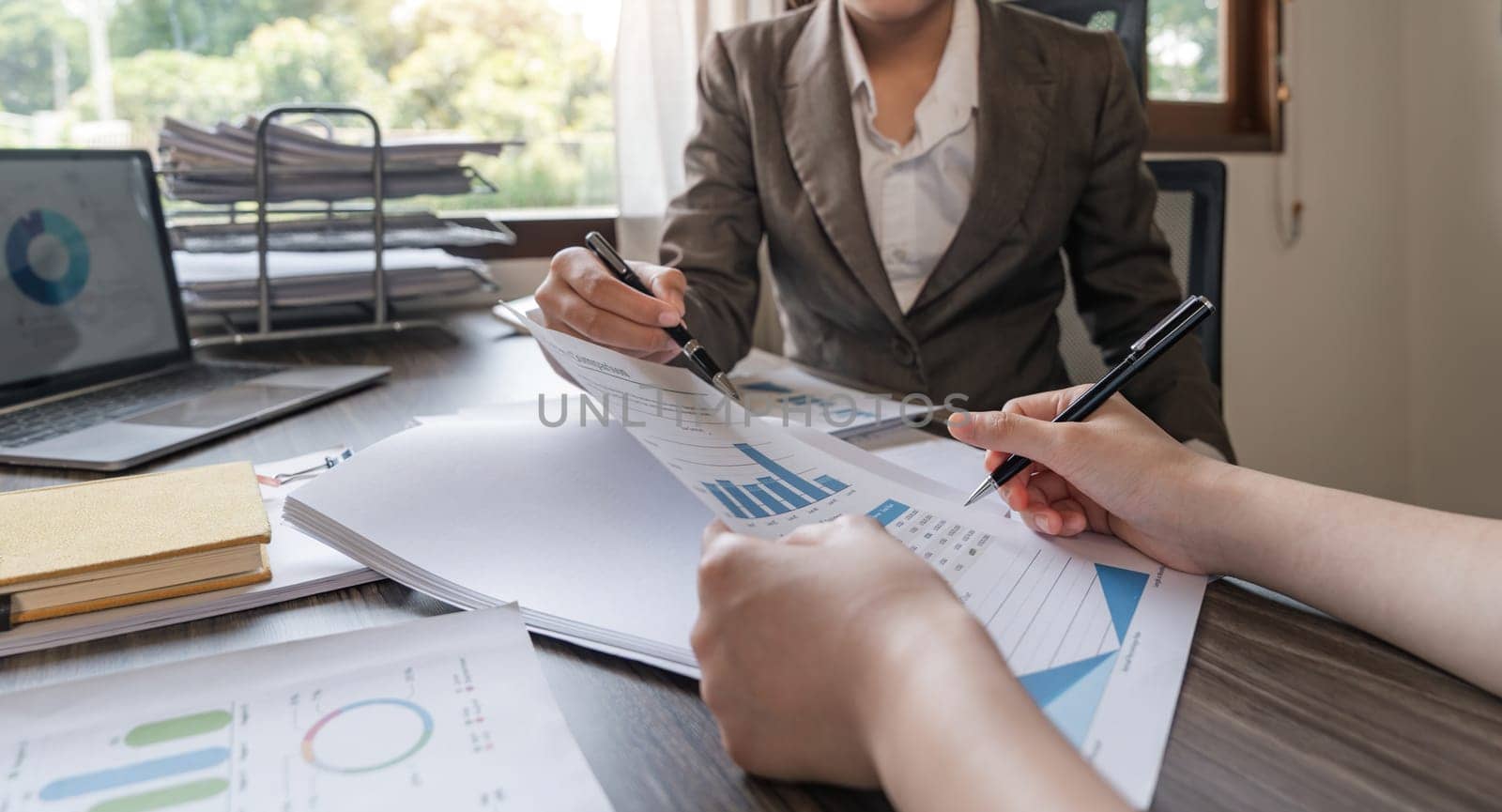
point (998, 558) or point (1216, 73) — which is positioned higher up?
point (1216, 73)

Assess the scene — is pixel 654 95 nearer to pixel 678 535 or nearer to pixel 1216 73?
pixel 678 535

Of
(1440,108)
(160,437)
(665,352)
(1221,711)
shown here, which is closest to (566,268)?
(665,352)

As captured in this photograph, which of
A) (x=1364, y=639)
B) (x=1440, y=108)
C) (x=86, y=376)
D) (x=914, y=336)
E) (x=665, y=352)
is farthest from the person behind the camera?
(x=1440, y=108)

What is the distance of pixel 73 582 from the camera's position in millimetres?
490

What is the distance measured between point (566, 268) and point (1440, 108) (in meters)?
2.18

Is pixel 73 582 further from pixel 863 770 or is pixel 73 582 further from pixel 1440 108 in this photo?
pixel 1440 108

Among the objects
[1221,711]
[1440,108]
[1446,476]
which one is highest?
[1440,108]

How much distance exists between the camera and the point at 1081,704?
1.24 ft

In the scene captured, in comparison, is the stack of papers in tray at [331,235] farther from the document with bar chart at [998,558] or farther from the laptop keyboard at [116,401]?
the document with bar chart at [998,558]

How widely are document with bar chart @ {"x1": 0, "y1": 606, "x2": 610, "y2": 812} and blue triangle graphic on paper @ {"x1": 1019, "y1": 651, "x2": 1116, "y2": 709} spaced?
0.55 ft

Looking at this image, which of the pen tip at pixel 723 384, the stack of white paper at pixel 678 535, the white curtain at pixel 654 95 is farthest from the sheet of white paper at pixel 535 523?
the white curtain at pixel 654 95

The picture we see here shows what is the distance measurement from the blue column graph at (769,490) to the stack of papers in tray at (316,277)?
3.08 ft

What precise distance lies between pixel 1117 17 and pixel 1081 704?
4.48 feet

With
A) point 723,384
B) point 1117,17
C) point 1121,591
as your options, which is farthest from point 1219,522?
point 1117,17
